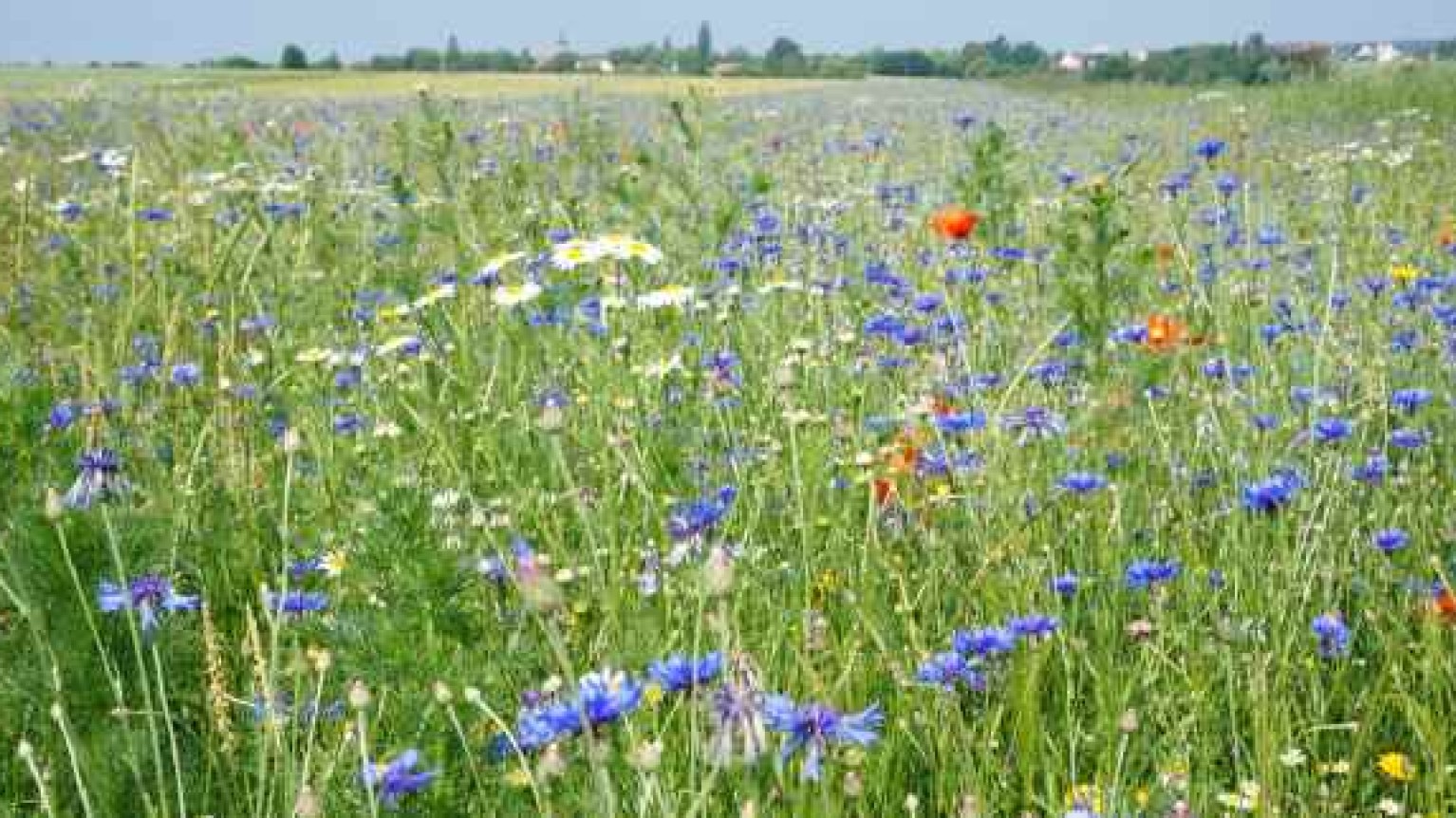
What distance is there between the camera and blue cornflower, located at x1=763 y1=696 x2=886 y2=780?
1.14 metres

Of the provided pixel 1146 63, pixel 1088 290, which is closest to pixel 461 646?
pixel 1088 290

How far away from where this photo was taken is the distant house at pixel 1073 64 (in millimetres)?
21203

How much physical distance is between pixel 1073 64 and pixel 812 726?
72.4 feet

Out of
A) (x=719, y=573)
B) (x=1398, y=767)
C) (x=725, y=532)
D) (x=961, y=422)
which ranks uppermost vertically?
(x=719, y=573)

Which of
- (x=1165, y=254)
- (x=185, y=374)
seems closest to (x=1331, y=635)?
(x=185, y=374)

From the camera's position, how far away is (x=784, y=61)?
29.4 m

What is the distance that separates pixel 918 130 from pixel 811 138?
135cm

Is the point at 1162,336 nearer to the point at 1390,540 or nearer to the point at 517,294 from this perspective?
the point at 1390,540

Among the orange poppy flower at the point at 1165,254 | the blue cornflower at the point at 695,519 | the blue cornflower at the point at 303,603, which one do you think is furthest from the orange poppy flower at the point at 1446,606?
the orange poppy flower at the point at 1165,254

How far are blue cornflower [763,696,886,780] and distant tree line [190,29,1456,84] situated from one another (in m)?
4.43

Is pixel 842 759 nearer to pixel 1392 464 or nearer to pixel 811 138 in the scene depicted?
pixel 1392 464

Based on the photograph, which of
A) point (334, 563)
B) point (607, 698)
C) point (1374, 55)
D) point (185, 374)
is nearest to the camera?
point (607, 698)

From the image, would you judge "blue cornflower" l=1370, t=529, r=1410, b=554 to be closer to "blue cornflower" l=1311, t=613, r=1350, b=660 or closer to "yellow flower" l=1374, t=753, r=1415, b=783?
"blue cornflower" l=1311, t=613, r=1350, b=660

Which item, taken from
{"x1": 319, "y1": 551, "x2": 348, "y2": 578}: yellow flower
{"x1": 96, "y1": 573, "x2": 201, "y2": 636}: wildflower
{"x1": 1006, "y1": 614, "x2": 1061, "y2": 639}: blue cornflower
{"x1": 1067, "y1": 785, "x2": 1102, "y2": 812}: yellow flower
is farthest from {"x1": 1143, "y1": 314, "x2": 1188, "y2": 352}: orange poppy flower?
{"x1": 96, "y1": 573, "x2": 201, "y2": 636}: wildflower
